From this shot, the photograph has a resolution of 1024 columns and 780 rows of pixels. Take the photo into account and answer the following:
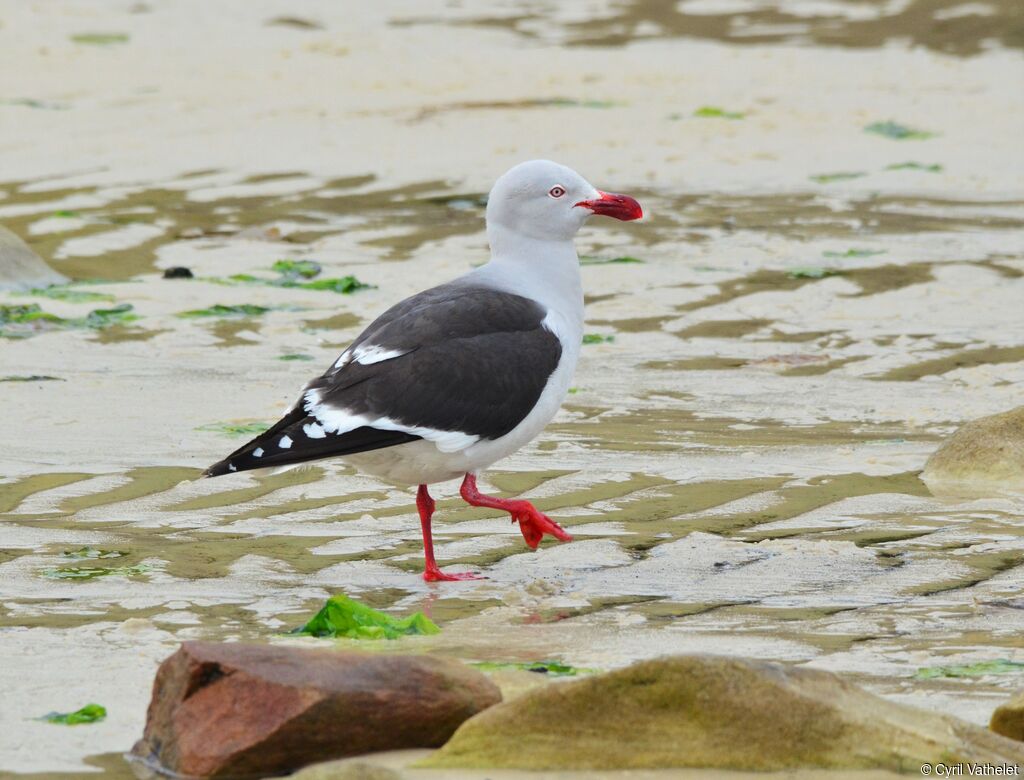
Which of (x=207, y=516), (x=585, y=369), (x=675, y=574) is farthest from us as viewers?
(x=585, y=369)

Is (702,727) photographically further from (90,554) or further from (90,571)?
(90,554)

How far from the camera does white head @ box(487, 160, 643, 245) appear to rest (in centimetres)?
620

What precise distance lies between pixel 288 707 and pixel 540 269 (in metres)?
2.82

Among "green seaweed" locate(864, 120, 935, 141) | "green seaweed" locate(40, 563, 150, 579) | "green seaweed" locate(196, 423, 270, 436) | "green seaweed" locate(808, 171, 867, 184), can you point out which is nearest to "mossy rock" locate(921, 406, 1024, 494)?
"green seaweed" locate(196, 423, 270, 436)

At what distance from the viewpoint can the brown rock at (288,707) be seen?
3.55m

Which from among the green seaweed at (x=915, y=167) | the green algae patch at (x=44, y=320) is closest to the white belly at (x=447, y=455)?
the green algae patch at (x=44, y=320)

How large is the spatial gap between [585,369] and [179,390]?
1.80m

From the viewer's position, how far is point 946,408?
7281 mm

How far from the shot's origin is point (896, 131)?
12.9 meters

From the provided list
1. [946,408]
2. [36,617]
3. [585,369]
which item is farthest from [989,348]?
[36,617]

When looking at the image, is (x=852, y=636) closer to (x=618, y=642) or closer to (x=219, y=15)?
(x=618, y=642)

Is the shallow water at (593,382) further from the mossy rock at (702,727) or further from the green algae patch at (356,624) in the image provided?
the mossy rock at (702,727)

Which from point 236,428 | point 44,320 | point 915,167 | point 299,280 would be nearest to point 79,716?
point 236,428

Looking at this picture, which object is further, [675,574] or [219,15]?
[219,15]
